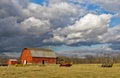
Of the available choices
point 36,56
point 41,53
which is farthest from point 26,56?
point 41,53

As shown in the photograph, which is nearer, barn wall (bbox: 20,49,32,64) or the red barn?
the red barn

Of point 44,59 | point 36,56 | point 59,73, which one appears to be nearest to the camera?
point 59,73

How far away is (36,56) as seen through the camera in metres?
95.6

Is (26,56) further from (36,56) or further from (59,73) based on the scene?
(59,73)

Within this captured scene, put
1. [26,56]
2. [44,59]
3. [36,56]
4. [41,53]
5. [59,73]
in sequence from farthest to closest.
Result: [41,53]
[44,59]
[26,56]
[36,56]
[59,73]

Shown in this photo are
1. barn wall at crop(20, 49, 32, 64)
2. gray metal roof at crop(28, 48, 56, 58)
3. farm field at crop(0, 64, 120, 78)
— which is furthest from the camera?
gray metal roof at crop(28, 48, 56, 58)

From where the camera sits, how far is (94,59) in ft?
518

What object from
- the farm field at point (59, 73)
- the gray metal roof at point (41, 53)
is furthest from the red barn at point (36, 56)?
the farm field at point (59, 73)

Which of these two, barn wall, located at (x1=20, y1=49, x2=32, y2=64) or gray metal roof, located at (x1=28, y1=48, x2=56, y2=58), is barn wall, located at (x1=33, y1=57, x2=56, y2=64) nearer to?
gray metal roof, located at (x1=28, y1=48, x2=56, y2=58)

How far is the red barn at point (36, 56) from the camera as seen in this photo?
94812 mm

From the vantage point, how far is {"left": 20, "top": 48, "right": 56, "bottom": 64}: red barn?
94812 millimetres

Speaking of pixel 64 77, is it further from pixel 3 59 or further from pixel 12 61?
pixel 3 59

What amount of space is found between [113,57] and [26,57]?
76.0 metres

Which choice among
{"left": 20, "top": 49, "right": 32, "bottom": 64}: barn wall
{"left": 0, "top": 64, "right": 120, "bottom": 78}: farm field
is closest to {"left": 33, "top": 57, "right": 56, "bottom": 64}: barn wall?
{"left": 20, "top": 49, "right": 32, "bottom": 64}: barn wall
